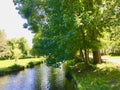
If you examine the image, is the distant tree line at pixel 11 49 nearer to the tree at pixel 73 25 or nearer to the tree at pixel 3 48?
the tree at pixel 3 48

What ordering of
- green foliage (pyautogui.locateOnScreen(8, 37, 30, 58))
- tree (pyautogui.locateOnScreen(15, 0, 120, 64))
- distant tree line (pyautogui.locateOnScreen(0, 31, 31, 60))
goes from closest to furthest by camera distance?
tree (pyautogui.locateOnScreen(15, 0, 120, 64))
distant tree line (pyautogui.locateOnScreen(0, 31, 31, 60))
green foliage (pyautogui.locateOnScreen(8, 37, 30, 58))

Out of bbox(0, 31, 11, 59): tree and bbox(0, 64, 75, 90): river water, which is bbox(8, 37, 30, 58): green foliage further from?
bbox(0, 64, 75, 90): river water

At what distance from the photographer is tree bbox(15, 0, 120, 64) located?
978 inches

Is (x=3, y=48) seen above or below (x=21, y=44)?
below

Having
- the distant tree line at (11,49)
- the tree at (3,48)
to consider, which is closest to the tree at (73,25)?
the distant tree line at (11,49)

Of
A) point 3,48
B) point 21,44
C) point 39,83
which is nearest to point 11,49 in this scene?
point 3,48

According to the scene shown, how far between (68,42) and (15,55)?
4004 centimetres

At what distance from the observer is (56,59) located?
28156mm

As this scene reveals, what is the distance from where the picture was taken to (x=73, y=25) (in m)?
24.7

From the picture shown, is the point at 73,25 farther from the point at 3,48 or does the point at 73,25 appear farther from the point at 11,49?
the point at 11,49

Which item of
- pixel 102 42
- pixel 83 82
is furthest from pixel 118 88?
pixel 102 42

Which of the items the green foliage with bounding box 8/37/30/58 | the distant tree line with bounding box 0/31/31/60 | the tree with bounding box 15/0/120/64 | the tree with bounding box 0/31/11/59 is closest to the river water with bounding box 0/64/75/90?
the tree with bounding box 15/0/120/64

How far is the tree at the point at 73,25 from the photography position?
24844mm

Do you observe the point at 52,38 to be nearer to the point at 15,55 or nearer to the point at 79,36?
the point at 79,36
